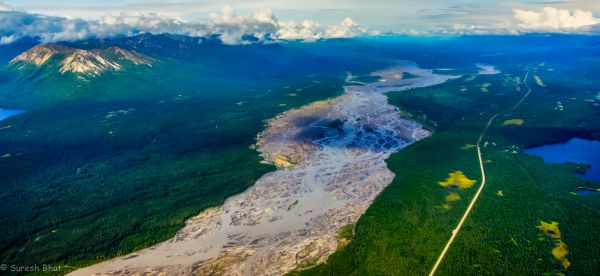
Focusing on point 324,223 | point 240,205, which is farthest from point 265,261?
point 240,205

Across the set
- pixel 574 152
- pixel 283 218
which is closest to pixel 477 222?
pixel 283 218

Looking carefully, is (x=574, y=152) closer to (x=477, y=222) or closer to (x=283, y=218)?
(x=477, y=222)

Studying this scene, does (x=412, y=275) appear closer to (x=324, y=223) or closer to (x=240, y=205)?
(x=324, y=223)

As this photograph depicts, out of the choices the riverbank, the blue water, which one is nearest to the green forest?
the riverbank

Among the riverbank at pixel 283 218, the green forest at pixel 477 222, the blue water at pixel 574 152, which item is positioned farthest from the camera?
the blue water at pixel 574 152

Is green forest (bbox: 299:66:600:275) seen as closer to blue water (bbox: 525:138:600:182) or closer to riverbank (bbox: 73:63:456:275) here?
riverbank (bbox: 73:63:456:275)

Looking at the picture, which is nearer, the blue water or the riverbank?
the riverbank

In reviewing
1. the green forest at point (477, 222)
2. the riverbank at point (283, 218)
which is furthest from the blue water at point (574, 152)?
the riverbank at point (283, 218)

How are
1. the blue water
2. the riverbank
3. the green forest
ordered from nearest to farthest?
the green forest < the riverbank < the blue water

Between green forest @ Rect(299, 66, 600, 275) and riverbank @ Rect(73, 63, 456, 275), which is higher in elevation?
green forest @ Rect(299, 66, 600, 275)

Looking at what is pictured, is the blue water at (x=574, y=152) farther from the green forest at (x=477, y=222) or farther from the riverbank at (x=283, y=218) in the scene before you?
the riverbank at (x=283, y=218)
